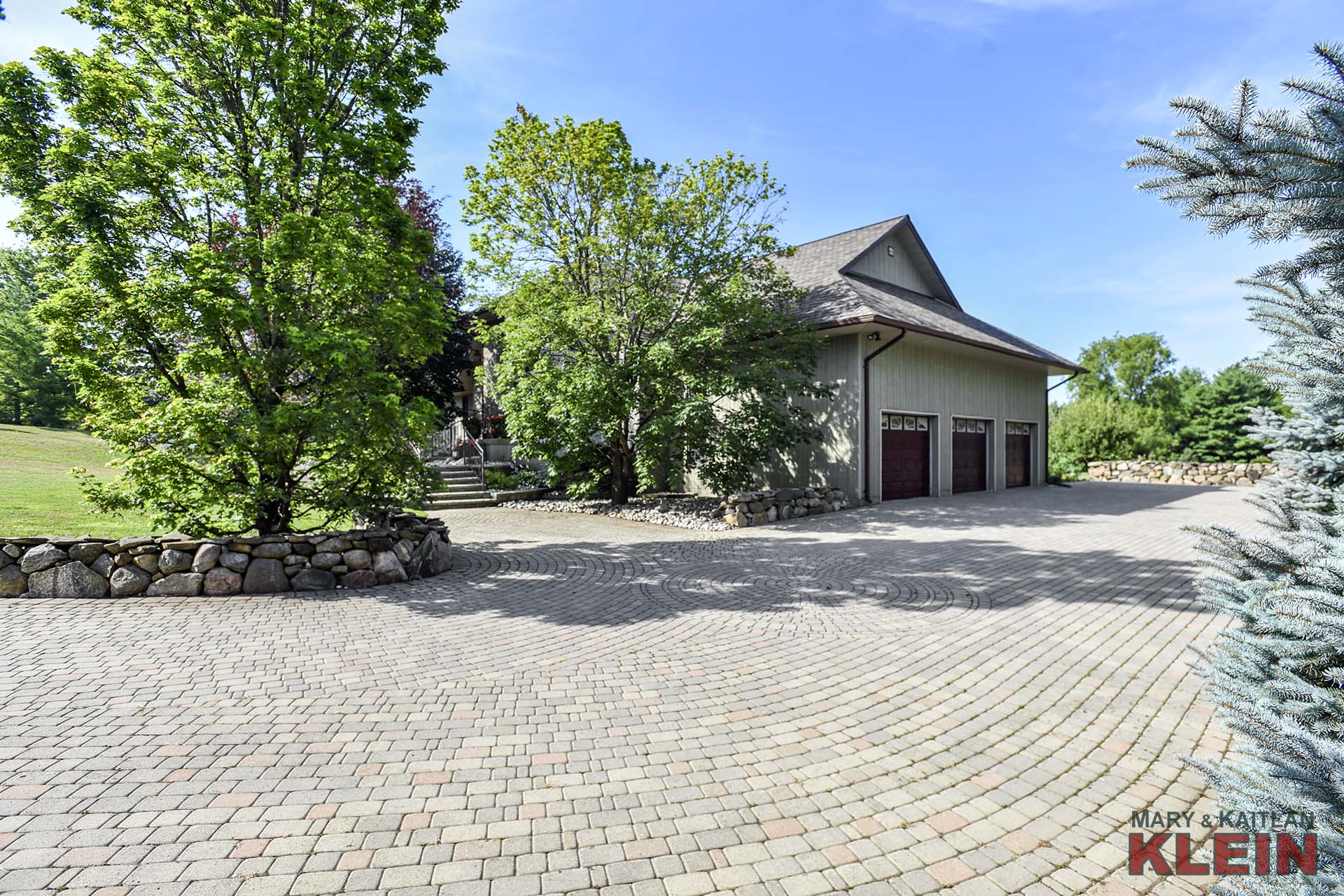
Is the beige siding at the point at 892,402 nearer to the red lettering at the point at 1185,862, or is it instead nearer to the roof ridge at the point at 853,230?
the roof ridge at the point at 853,230

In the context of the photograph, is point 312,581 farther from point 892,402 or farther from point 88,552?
point 892,402

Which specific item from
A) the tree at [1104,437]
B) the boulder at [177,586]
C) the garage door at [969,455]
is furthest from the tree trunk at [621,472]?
the tree at [1104,437]

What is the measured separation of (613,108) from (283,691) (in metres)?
12.6

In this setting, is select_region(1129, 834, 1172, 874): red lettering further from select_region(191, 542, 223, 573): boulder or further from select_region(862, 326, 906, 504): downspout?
select_region(862, 326, 906, 504): downspout

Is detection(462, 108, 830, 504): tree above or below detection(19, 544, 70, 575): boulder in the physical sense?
above

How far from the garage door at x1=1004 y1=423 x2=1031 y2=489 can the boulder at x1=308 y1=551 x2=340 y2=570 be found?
1955 centimetres

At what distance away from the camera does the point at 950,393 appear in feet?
56.4

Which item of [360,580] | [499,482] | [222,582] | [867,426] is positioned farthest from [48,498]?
[867,426]

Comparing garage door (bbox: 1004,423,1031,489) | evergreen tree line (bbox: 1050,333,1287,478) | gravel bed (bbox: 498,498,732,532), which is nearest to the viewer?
gravel bed (bbox: 498,498,732,532)

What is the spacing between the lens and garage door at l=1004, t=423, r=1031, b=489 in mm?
20047

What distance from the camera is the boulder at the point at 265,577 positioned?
6602 millimetres

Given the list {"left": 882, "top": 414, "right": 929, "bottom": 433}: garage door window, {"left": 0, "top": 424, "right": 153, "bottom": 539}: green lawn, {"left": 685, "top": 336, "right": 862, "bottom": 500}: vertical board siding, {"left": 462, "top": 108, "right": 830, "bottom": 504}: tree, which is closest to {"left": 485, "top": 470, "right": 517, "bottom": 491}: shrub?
{"left": 462, "top": 108, "right": 830, "bottom": 504}: tree

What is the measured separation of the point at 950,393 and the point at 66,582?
18394 mm

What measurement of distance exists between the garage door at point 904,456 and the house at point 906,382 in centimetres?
4
